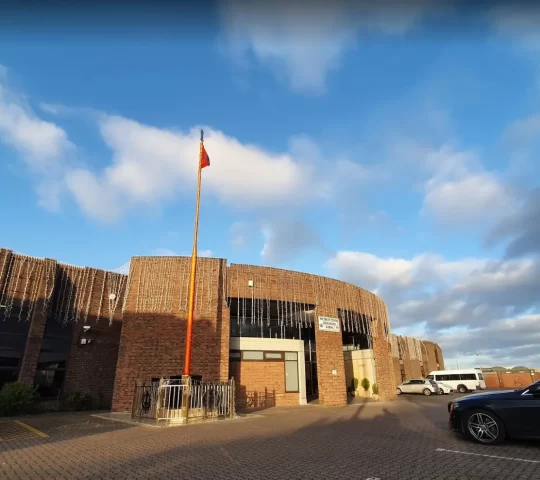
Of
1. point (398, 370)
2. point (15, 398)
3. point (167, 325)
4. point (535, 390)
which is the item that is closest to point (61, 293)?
point (15, 398)

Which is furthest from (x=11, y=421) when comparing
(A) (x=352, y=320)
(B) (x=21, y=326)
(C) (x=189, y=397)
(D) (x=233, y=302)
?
(A) (x=352, y=320)

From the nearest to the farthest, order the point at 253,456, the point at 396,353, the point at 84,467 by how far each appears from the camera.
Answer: the point at 84,467, the point at 253,456, the point at 396,353

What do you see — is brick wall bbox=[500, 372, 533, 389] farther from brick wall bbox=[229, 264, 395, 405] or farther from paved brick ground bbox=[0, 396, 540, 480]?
paved brick ground bbox=[0, 396, 540, 480]

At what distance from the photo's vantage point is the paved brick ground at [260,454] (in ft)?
19.5

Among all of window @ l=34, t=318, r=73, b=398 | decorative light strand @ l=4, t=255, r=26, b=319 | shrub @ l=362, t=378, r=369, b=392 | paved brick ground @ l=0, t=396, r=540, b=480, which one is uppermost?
decorative light strand @ l=4, t=255, r=26, b=319

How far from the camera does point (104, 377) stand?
18.7m

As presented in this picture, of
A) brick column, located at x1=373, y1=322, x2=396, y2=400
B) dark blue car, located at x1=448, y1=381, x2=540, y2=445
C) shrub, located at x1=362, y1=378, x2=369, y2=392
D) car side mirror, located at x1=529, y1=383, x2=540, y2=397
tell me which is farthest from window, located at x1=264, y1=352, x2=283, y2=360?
car side mirror, located at x1=529, y1=383, x2=540, y2=397

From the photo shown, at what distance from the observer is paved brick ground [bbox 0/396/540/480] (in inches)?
234

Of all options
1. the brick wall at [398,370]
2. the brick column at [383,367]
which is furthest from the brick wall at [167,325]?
the brick wall at [398,370]

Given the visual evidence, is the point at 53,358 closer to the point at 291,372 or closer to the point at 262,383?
the point at 262,383

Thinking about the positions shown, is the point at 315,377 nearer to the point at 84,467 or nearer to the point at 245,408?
the point at 245,408

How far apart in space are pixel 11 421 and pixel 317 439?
36.8 ft

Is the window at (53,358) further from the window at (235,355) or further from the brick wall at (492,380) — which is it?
the brick wall at (492,380)

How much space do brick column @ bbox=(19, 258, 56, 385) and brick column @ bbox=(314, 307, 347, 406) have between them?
13.5 metres
